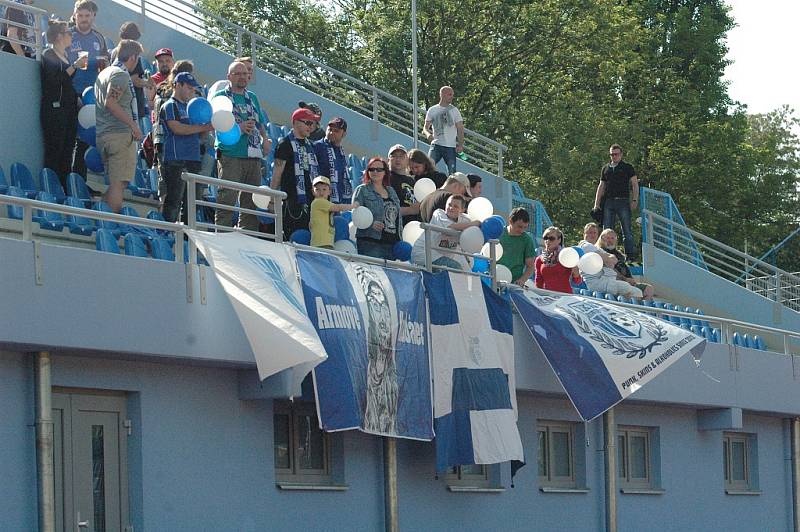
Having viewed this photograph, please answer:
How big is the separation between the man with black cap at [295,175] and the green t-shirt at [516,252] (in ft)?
10.3

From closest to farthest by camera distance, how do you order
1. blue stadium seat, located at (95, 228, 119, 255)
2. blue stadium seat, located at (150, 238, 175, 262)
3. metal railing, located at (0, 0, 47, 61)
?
blue stadium seat, located at (95, 228, 119, 255)
blue stadium seat, located at (150, 238, 175, 262)
metal railing, located at (0, 0, 47, 61)

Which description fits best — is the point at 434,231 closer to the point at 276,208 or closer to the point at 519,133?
the point at 276,208

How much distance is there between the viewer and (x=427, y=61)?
37875mm

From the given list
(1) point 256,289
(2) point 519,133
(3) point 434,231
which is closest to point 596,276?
(3) point 434,231

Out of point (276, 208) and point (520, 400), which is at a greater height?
point (276, 208)

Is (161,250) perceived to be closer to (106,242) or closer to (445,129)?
(106,242)

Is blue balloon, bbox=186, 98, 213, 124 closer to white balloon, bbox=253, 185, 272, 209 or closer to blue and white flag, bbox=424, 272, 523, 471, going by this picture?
white balloon, bbox=253, 185, 272, 209

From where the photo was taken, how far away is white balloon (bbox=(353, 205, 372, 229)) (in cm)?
1478

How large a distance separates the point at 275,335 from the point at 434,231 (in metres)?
3.37

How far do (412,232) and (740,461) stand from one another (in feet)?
29.1

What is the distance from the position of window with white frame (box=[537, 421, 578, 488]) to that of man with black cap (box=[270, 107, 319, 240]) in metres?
4.93

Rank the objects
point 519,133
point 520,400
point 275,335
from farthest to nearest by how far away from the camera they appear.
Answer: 1. point 519,133
2. point 520,400
3. point 275,335

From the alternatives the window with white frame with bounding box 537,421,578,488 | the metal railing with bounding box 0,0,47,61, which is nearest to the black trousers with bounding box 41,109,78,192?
the metal railing with bounding box 0,0,47,61

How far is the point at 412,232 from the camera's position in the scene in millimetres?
15641
